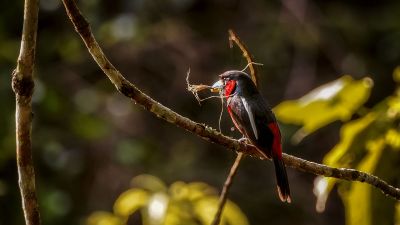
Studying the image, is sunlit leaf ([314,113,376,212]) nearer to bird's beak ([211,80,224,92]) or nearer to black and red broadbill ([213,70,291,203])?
black and red broadbill ([213,70,291,203])

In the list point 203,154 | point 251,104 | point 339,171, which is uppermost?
point 251,104

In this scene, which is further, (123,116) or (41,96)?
(123,116)

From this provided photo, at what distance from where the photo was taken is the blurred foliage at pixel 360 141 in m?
2.24

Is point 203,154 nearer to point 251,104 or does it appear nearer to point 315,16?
point 315,16

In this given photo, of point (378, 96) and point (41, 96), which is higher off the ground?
point (41, 96)

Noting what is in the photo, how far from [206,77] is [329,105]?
4.46m

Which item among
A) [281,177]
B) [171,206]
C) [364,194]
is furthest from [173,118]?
[171,206]

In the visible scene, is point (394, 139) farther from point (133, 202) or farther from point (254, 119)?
point (133, 202)

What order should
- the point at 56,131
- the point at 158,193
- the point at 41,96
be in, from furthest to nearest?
the point at 56,131
the point at 41,96
the point at 158,193

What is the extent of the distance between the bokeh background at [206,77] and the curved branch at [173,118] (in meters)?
3.66

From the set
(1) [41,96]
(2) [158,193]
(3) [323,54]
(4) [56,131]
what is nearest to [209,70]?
(3) [323,54]

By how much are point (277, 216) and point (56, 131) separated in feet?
7.86

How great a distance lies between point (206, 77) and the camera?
22.2 ft

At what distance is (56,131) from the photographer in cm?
537
